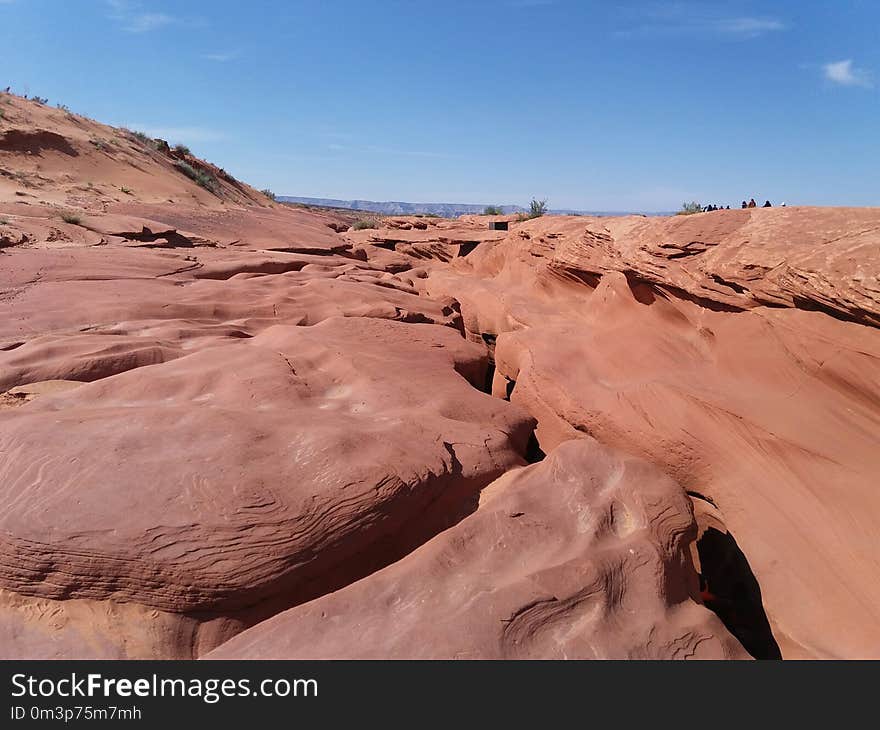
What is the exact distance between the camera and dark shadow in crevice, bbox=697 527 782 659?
112 inches

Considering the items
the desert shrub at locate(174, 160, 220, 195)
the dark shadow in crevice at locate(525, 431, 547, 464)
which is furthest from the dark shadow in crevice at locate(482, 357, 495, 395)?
the desert shrub at locate(174, 160, 220, 195)

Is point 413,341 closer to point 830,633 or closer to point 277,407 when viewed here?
point 277,407

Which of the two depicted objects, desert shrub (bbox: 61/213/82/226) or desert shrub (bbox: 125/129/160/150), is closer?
desert shrub (bbox: 61/213/82/226)

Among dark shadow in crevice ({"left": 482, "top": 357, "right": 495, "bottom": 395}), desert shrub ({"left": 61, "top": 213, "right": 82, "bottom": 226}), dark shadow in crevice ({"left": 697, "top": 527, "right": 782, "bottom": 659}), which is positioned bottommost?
dark shadow in crevice ({"left": 697, "top": 527, "right": 782, "bottom": 659})

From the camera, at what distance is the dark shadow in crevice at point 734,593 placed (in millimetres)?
2840

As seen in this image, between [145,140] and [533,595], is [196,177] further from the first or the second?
[533,595]

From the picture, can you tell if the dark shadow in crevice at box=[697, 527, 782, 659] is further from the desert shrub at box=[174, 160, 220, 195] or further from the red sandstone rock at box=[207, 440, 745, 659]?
the desert shrub at box=[174, 160, 220, 195]

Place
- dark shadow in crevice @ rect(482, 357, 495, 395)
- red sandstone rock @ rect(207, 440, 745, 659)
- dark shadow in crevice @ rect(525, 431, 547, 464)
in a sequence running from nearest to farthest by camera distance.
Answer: red sandstone rock @ rect(207, 440, 745, 659) → dark shadow in crevice @ rect(525, 431, 547, 464) → dark shadow in crevice @ rect(482, 357, 495, 395)

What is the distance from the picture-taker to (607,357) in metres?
4.83

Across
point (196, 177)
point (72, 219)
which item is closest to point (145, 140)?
point (196, 177)

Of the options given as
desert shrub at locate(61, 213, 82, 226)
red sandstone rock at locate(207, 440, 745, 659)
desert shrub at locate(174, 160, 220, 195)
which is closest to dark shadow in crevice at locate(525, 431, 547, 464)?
red sandstone rock at locate(207, 440, 745, 659)

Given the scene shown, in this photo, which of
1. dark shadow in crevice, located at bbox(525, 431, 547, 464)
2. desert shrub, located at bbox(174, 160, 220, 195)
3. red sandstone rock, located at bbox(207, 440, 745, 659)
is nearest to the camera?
red sandstone rock, located at bbox(207, 440, 745, 659)

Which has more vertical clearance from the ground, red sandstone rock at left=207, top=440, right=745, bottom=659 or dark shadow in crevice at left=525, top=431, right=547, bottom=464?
red sandstone rock at left=207, top=440, right=745, bottom=659

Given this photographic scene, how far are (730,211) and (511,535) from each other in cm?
327
